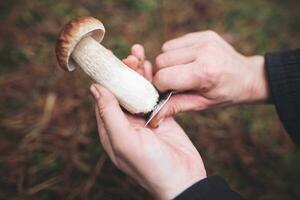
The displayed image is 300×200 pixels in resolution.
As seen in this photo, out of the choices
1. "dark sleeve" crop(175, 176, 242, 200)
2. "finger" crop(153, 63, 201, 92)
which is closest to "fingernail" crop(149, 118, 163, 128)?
Result: "finger" crop(153, 63, 201, 92)

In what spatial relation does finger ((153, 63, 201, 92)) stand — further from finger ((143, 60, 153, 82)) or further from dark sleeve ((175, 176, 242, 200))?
dark sleeve ((175, 176, 242, 200))

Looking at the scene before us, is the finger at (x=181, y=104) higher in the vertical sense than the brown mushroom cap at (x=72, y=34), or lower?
lower

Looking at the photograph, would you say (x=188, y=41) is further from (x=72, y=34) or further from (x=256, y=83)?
(x=72, y=34)

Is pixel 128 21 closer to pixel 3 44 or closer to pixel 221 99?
pixel 3 44

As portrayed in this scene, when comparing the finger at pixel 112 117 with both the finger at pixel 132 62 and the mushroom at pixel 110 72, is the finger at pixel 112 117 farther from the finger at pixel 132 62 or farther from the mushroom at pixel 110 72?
the finger at pixel 132 62

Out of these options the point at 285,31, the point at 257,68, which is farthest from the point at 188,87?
the point at 285,31

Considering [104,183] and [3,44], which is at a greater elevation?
[3,44]

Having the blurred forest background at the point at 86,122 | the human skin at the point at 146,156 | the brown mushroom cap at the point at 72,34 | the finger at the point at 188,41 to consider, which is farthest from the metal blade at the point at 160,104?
the blurred forest background at the point at 86,122
